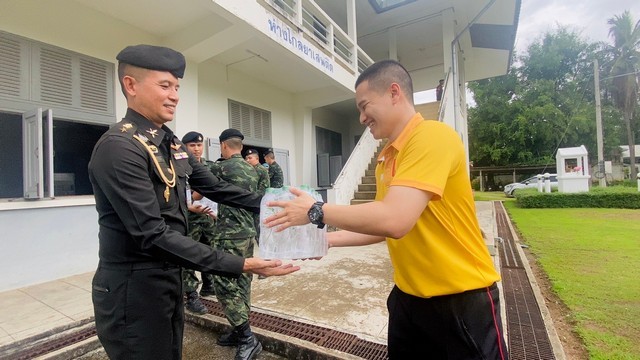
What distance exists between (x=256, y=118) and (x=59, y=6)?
4.14m

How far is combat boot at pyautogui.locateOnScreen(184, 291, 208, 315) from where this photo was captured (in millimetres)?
3154

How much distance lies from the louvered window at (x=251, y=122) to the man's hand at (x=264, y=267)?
6.21m

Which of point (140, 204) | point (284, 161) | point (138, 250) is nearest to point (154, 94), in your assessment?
point (140, 204)


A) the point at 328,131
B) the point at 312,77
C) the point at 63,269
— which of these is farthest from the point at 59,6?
the point at 328,131

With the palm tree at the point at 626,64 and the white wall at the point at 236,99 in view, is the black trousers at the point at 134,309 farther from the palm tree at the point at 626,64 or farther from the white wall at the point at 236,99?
the palm tree at the point at 626,64

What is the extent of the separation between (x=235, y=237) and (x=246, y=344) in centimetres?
91

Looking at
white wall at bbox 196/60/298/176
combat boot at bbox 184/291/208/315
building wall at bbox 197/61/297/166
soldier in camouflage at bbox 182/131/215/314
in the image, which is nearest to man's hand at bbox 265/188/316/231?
soldier in camouflage at bbox 182/131/215/314

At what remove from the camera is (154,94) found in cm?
141

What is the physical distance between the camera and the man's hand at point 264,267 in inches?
54.9

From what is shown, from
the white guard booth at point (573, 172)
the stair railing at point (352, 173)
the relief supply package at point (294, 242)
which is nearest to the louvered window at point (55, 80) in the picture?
the relief supply package at point (294, 242)

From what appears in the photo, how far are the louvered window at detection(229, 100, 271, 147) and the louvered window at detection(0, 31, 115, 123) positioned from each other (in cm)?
267

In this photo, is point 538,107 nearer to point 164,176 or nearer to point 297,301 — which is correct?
point 297,301

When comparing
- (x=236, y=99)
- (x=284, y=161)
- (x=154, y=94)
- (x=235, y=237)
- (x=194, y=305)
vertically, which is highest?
(x=236, y=99)

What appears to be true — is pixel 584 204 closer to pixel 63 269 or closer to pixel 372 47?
pixel 372 47
